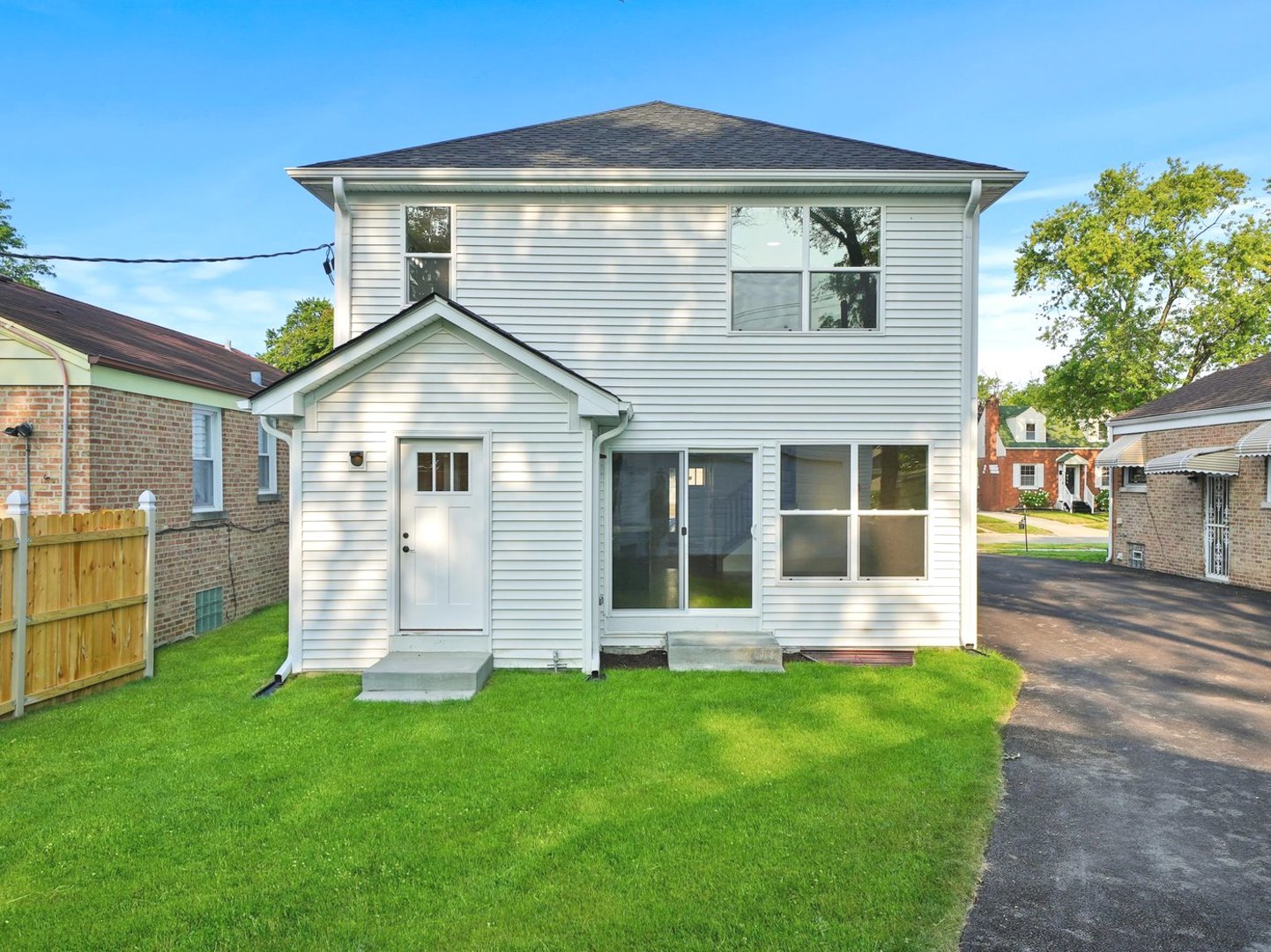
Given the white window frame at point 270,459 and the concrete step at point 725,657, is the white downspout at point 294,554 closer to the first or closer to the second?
A: the concrete step at point 725,657

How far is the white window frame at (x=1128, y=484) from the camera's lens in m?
16.5

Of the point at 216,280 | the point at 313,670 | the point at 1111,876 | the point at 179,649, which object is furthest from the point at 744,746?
the point at 216,280

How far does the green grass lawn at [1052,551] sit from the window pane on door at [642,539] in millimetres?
15094

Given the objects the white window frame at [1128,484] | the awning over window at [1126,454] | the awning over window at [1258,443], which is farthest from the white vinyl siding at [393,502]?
the white window frame at [1128,484]

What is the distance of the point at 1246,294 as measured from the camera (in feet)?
78.5

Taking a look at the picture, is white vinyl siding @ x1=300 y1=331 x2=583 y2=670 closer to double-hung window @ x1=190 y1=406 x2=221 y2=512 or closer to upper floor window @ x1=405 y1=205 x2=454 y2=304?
upper floor window @ x1=405 y1=205 x2=454 y2=304

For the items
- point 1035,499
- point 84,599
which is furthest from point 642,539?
point 1035,499

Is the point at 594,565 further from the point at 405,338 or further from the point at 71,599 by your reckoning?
the point at 71,599

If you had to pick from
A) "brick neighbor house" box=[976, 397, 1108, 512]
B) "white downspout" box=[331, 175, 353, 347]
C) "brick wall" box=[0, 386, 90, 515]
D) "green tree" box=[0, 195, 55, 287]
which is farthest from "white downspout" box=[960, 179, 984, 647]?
"brick neighbor house" box=[976, 397, 1108, 512]

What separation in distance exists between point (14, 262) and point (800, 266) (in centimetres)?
2906

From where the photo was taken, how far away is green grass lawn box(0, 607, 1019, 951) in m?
2.97

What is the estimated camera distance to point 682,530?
7992 mm

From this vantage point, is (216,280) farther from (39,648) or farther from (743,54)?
(39,648)

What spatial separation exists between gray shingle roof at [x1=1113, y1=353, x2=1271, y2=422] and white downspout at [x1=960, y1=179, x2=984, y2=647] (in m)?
9.04
